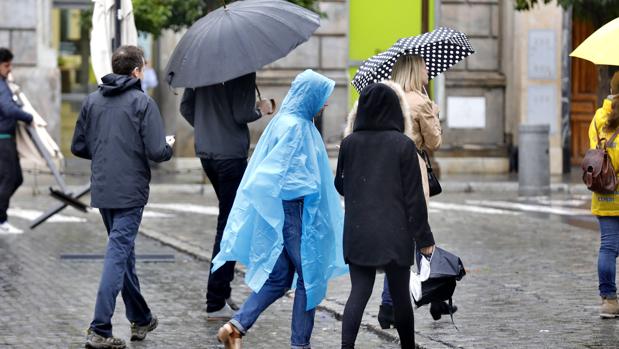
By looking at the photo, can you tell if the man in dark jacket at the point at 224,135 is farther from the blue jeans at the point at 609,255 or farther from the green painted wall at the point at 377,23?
the green painted wall at the point at 377,23

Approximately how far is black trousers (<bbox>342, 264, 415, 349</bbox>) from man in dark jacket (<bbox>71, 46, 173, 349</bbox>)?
1.60 m

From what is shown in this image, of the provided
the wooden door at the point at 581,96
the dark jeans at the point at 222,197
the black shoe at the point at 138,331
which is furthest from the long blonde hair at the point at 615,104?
the wooden door at the point at 581,96

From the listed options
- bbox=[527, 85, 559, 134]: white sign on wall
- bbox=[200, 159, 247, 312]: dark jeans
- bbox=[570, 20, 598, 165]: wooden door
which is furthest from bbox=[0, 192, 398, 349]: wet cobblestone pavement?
bbox=[570, 20, 598, 165]: wooden door

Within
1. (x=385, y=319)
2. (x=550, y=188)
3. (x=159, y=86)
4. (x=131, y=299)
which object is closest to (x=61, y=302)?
(x=131, y=299)

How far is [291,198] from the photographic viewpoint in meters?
8.17

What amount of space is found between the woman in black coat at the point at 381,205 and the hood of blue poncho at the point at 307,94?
1.75ft

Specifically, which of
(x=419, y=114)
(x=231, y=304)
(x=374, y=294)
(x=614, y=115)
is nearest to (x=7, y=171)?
(x=374, y=294)

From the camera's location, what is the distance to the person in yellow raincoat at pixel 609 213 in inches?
382

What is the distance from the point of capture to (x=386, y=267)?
765 cm

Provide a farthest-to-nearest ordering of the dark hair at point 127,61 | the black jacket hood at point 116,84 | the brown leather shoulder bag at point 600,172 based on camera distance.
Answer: the brown leather shoulder bag at point 600,172 → the dark hair at point 127,61 → the black jacket hood at point 116,84

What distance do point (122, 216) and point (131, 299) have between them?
1.83 feet

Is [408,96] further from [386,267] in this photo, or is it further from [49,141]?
[49,141]

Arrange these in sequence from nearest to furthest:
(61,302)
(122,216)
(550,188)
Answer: (122,216) → (61,302) → (550,188)

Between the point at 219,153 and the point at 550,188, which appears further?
the point at 550,188
